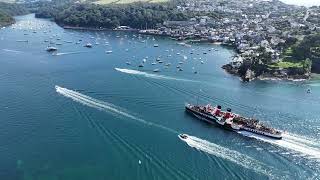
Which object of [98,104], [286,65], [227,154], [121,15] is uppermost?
[121,15]

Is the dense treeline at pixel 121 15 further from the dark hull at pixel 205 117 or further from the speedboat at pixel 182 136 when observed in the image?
the speedboat at pixel 182 136

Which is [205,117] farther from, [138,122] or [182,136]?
[138,122]

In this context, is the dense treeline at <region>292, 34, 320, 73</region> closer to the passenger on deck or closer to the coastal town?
the coastal town

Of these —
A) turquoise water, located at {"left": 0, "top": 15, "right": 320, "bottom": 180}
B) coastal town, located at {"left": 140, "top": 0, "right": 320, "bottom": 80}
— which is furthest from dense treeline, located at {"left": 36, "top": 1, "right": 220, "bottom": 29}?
turquoise water, located at {"left": 0, "top": 15, "right": 320, "bottom": 180}

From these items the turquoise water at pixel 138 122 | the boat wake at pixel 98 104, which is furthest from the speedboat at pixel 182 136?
the boat wake at pixel 98 104

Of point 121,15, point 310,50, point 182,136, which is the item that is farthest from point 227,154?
point 121,15

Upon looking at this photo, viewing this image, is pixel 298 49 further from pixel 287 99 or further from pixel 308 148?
pixel 308 148
